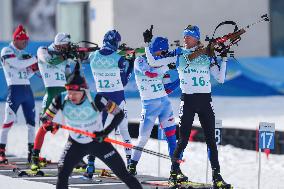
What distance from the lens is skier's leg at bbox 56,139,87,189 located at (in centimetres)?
1000

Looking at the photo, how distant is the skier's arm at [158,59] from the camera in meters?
12.3

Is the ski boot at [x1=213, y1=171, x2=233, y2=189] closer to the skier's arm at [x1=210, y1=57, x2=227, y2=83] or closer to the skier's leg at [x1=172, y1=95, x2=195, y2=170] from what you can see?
the skier's leg at [x1=172, y1=95, x2=195, y2=170]

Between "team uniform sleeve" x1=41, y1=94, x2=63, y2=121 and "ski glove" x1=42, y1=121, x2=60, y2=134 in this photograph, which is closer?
"team uniform sleeve" x1=41, y1=94, x2=63, y2=121

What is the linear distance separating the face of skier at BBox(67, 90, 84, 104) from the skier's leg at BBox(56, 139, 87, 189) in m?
0.46

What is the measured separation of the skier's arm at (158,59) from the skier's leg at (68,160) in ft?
8.48

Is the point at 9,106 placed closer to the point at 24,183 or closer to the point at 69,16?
the point at 24,183

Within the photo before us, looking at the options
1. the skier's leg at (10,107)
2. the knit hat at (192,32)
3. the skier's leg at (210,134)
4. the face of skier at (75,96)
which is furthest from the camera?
the skier's leg at (10,107)

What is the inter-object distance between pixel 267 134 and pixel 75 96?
10.9 feet

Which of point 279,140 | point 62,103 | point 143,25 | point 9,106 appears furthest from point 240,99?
point 62,103

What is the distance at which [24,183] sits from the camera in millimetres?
12836

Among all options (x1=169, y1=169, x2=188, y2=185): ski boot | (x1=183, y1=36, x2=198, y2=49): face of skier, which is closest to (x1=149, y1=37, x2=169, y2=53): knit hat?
(x1=183, y1=36, x2=198, y2=49): face of skier

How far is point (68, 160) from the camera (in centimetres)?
1005

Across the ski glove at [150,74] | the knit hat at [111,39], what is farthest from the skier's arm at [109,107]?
the knit hat at [111,39]

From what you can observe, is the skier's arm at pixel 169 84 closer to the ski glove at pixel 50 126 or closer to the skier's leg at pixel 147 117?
the skier's leg at pixel 147 117
